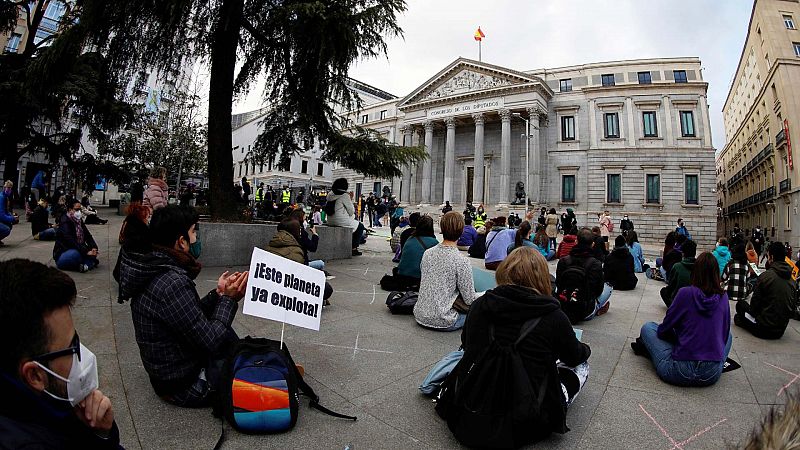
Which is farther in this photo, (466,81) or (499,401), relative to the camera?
(466,81)

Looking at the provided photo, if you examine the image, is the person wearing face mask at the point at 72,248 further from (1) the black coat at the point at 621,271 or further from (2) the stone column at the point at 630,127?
(2) the stone column at the point at 630,127

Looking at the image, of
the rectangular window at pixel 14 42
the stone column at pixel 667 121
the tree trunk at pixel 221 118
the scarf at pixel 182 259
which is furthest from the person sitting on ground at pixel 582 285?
the rectangular window at pixel 14 42

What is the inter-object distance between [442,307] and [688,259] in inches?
169

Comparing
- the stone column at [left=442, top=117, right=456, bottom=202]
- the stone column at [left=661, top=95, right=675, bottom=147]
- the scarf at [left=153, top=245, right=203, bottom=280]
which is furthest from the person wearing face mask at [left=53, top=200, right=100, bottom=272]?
Result: the stone column at [left=661, top=95, right=675, bottom=147]

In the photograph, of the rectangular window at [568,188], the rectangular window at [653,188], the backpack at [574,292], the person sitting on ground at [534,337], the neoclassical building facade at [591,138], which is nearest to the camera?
the person sitting on ground at [534,337]

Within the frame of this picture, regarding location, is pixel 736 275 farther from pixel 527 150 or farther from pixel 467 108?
pixel 467 108

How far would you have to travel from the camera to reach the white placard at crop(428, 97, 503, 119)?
37656 mm

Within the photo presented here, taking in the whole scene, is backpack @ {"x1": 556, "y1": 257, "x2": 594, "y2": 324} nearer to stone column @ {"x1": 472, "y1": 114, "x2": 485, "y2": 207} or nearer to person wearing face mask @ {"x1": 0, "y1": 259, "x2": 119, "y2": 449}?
person wearing face mask @ {"x1": 0, "y1": 259, "x2": 119, "y2": 449}

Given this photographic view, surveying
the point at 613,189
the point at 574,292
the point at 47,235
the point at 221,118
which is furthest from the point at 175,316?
the point at 613,189

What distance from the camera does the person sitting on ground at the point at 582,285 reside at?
222 inches

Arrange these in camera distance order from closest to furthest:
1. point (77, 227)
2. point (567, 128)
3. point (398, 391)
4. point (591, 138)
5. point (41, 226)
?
point (398, 391), point (77, 227), point (41, 226), point (591, 138), point (567, 128)

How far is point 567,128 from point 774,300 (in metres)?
36.0

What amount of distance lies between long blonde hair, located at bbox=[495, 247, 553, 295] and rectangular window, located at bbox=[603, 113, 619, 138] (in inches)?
1550

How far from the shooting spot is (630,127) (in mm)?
35969
